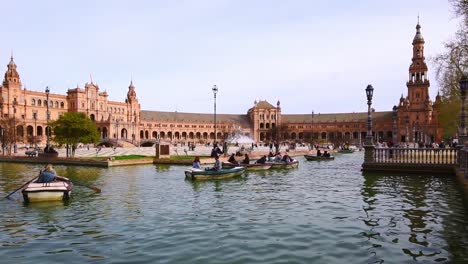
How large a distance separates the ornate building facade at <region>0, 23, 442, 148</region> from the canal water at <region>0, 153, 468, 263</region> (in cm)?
7439

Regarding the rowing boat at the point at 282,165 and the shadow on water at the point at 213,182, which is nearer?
the shadow on water at the point at 213,182

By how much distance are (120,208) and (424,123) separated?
134 meters

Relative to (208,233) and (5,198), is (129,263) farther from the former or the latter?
(5,198)

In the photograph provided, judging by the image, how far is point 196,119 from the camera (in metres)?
180

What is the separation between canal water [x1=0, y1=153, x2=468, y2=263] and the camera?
1036cm

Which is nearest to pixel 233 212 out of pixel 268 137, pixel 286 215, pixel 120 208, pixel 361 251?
pixel 286 215

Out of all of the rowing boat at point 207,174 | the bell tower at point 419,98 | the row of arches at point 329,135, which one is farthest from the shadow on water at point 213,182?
the row of arches at point 329,135

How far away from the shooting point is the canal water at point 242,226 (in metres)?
10.4

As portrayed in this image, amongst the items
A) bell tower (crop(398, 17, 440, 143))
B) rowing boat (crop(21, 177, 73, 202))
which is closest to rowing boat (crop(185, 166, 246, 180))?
rowing boat (crop(21, 177, 73, 202))

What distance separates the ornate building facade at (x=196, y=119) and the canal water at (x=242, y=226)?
7439 centimetres

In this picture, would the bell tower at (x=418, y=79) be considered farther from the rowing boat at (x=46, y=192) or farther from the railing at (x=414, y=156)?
the rowing boat at (x=46, y=192)

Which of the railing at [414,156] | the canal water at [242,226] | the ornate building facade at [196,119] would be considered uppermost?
the ornate building facade at [196,119]

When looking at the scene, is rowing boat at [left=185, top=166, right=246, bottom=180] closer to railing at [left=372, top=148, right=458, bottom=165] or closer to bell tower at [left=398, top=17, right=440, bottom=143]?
railing at [left=372, top=148, right=458, bottom=165]

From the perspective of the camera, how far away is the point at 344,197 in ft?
63.7
